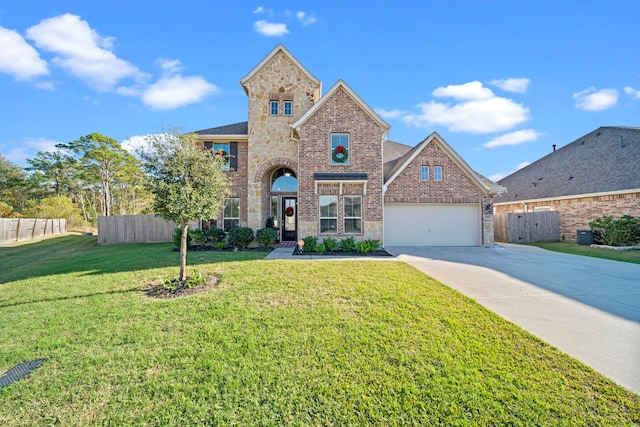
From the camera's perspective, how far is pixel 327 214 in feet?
45.8

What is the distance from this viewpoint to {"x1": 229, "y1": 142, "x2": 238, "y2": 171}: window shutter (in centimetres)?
1538

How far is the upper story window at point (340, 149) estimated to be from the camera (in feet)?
45.4

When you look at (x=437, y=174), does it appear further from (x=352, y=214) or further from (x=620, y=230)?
(x=620, y=230)

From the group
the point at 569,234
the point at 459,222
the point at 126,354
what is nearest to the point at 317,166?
the point at 459,222

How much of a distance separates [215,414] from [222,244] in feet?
39.3

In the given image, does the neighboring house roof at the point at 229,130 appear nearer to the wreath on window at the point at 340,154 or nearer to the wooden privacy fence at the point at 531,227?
the wreath on window at the point at 340,154

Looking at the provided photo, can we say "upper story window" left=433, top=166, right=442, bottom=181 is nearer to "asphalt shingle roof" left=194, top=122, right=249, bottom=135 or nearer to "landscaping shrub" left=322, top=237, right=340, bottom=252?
"landscaping shrub" left=322, top=237, right=340, bottom=252

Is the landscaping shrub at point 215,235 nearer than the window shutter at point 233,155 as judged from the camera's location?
Yes

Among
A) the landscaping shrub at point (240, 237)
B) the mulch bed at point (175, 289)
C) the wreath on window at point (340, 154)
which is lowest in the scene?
the mulch bed at point (175, 289)

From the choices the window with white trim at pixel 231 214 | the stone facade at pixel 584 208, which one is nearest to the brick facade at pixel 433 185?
the stone facade at pixel 584 208

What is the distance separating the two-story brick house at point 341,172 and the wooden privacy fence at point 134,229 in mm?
6711

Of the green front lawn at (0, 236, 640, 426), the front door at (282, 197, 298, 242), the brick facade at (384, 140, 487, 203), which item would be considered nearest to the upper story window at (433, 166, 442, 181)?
the brick facade at (384, 140, 487, 203)

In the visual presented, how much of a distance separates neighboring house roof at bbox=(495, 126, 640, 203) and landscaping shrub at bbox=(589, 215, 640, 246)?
6.67 ft

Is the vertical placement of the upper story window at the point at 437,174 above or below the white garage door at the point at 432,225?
above
